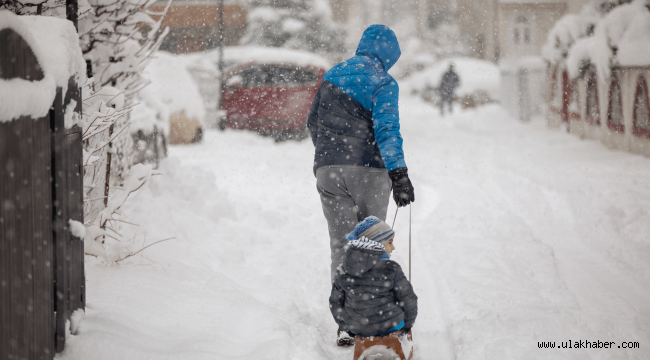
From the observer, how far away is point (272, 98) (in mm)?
13422

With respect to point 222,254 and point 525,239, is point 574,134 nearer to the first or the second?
point 525,239

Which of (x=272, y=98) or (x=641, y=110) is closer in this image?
(x=641, y=110)

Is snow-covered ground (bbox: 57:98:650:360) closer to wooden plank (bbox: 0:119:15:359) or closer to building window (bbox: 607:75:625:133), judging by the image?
wooden plank (bbox: 0:119:15:359)

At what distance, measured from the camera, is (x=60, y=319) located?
263cm

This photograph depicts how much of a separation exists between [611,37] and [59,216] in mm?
12034

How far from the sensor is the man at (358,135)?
10.8 feet

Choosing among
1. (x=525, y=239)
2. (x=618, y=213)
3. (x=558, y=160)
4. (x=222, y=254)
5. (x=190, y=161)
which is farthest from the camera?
(x=558, y=160)

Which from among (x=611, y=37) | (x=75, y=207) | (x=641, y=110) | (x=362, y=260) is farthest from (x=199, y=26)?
(x=362, y=260)

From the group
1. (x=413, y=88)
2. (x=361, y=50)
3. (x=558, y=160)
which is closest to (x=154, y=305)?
(x=361, y=50)

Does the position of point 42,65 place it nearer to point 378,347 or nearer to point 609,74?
point 378,347

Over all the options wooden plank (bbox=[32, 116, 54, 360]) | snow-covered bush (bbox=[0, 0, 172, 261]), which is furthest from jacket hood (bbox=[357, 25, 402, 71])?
wooden plank (bbox=[32, 116, 54, 360])

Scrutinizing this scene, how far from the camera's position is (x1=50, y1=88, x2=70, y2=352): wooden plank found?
2.61 metres

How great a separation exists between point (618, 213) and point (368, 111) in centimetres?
442

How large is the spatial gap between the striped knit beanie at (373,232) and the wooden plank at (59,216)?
142cm
